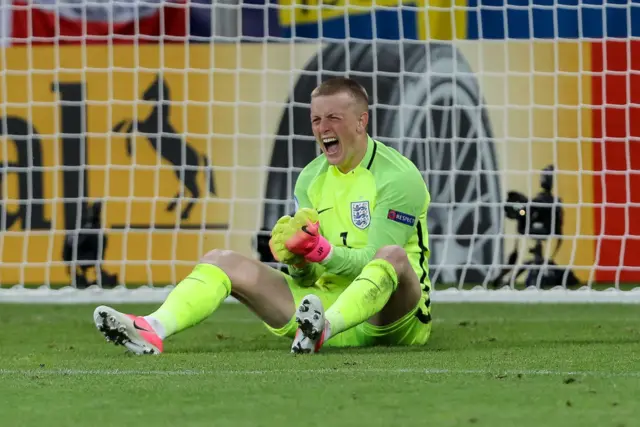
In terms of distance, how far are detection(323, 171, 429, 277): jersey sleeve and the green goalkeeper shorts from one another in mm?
250

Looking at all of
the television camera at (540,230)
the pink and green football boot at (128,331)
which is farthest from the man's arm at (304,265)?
the television camera at (540,230)

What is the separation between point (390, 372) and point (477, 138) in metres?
6.05

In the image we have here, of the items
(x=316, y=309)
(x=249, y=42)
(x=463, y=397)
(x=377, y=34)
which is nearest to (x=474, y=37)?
(x=377, y=34)

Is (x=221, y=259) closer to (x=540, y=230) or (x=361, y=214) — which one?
(x=361, y=214)

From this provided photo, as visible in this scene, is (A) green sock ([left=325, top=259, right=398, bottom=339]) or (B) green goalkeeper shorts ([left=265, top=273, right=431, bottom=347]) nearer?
(A) green sock ([left=325, top=259, right=398, bottom=339])

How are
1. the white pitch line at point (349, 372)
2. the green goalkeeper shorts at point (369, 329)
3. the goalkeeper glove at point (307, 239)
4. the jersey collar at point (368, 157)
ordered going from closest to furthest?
the white pitch line at point (349, 372), the goalkeeper glove at point (307, 239), the green goalkeeper shorts at point (369, 329), the jersey collar at point (368, 157)

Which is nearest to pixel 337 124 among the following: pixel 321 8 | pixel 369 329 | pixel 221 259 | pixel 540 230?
pixel 221 259

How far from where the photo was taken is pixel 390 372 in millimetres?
4496

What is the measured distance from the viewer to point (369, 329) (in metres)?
5.81

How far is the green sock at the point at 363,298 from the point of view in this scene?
17.3 ft

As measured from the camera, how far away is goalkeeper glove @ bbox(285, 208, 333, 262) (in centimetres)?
520

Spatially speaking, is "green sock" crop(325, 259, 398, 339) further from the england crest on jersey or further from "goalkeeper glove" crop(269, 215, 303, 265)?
the england crest on jersey

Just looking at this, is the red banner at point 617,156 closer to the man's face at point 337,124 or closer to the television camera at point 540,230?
the television camera at point 540,230

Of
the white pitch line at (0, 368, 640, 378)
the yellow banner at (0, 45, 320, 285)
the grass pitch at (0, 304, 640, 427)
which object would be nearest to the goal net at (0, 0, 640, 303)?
the yellow banner at (0, 45, 320, 285)
